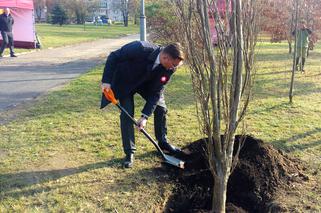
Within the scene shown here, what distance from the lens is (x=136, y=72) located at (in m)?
4.09

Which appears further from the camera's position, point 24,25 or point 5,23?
point 24,25

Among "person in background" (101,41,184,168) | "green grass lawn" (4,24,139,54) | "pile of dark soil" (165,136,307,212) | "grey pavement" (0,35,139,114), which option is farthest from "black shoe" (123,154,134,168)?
"green grass lawn" (4,24,139,54)

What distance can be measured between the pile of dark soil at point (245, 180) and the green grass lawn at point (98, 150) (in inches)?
6.4

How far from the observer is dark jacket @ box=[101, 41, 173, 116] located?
398 cm

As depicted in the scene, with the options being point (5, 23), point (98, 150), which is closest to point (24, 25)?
point (5, 23)

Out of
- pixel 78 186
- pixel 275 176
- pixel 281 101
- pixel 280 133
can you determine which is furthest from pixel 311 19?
pixel 78 186

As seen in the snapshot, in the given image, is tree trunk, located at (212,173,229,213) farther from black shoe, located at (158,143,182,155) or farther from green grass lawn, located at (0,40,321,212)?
black shoe, located at (158,143,182,155)

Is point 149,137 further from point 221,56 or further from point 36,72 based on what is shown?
point 36,72

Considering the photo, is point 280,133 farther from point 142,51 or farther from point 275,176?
point 142,51

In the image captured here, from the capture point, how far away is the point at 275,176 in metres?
4.11

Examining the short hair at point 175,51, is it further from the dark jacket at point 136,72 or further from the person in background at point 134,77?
the dark jacket at point 136,72

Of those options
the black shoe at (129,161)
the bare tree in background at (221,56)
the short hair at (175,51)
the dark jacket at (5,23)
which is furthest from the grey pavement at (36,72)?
the bare tree in background at (221,56)

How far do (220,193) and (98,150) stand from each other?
1.99m

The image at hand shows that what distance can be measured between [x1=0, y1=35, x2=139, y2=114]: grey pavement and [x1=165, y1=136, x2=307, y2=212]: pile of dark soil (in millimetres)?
4019
